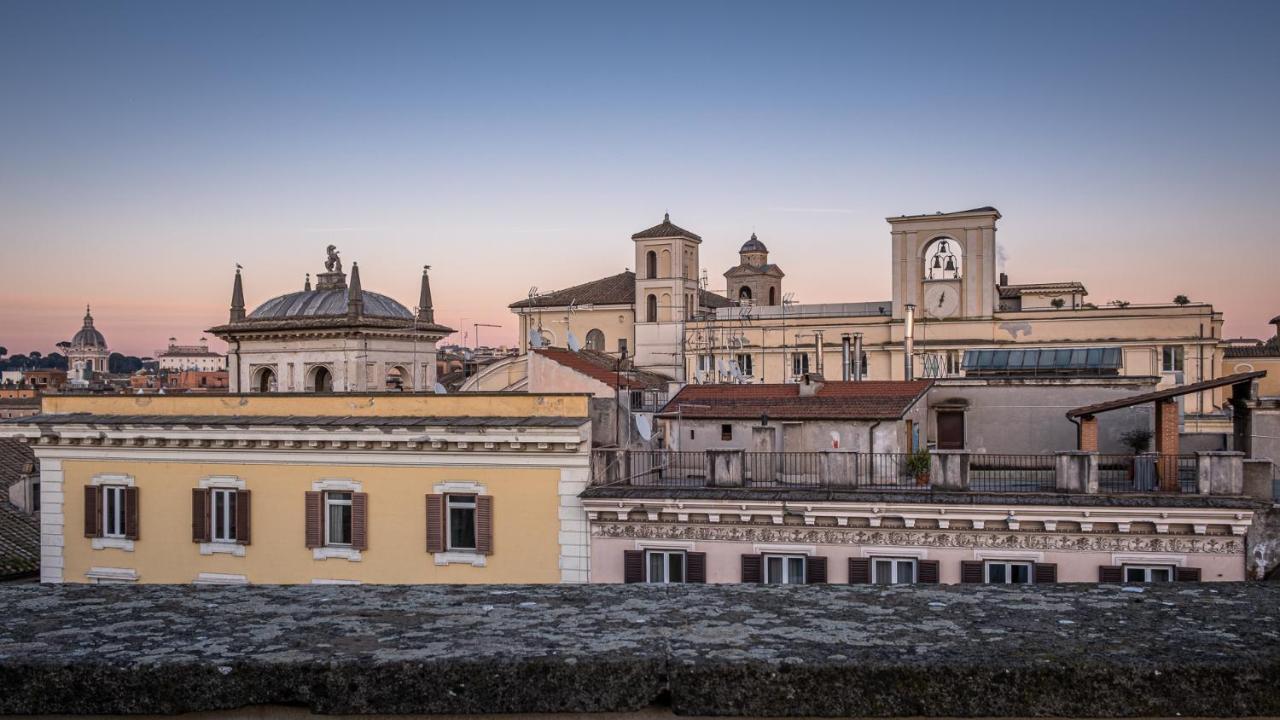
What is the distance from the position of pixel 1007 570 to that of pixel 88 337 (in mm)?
143932

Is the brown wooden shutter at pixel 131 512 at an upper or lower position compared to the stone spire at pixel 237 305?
lower

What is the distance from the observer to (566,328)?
230ft

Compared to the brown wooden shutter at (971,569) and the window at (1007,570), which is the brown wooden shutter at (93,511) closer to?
the brown wooden shutter at (971,569)

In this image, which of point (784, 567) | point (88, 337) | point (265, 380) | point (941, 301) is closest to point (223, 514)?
point (784, 567)

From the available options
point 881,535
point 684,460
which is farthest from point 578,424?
point 881,535

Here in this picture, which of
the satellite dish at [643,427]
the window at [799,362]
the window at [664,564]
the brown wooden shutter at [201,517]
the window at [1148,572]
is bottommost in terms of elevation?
the window at [664,564]

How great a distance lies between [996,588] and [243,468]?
20.1 metres

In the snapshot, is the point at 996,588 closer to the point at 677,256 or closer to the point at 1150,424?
the point at 1150,424

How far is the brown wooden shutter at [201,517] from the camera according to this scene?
21797 mm

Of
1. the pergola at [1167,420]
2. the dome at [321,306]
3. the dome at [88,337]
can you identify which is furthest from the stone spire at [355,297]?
the dome at [88,337]

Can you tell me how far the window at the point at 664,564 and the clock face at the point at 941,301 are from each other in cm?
3727

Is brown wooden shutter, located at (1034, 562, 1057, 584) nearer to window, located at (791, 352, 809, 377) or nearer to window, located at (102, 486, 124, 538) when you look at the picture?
window, located at (102, 486, 124, 538)

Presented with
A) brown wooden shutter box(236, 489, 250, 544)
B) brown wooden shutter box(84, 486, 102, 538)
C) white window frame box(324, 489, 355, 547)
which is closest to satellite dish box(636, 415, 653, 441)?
white window frame box(324, 489, 355, 547)

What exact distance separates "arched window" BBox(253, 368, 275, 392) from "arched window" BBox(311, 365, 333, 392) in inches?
76.0
